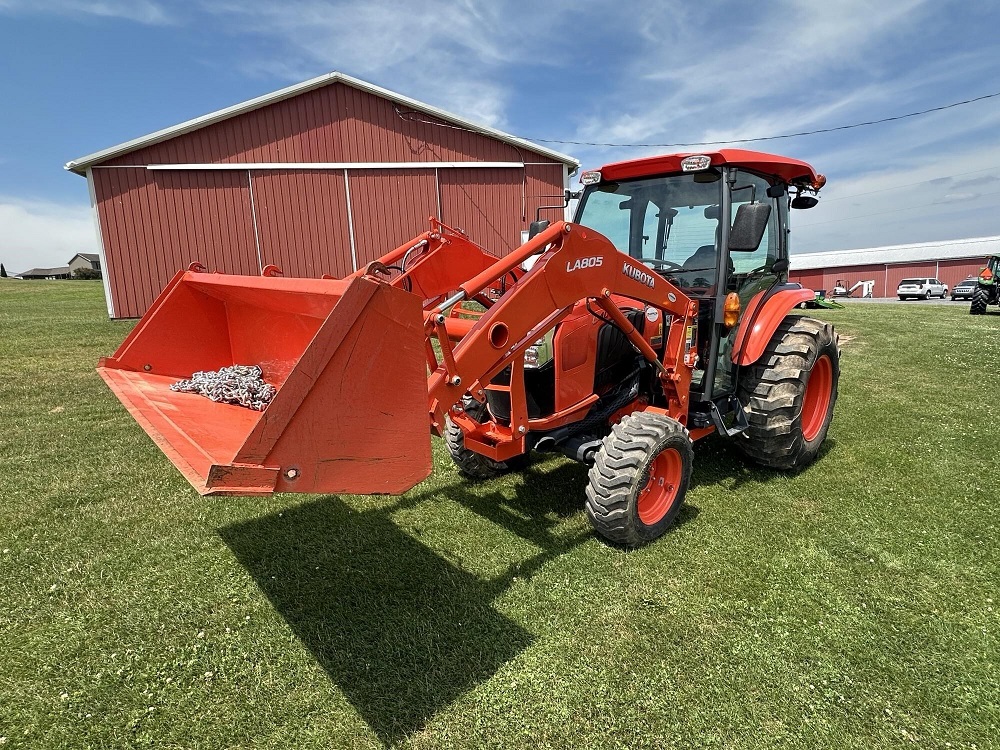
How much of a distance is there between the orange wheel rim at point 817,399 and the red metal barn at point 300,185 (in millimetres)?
9073

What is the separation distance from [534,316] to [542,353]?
1.66ft

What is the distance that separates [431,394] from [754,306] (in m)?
2.94

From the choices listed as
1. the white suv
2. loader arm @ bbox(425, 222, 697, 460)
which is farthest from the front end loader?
loader arm @ bbox(425, 222, 697, 460)

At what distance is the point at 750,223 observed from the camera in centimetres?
358

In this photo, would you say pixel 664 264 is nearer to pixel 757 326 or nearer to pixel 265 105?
pixel 757 326

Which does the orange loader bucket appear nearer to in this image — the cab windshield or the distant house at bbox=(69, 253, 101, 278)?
the cab windshield

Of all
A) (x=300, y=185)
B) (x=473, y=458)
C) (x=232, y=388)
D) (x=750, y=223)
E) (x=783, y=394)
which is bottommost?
(x=473, y=458)

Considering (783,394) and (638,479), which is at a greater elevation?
(783,394)

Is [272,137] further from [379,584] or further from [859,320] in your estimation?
[859,320]

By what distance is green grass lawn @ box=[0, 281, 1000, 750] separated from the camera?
7.51 feet

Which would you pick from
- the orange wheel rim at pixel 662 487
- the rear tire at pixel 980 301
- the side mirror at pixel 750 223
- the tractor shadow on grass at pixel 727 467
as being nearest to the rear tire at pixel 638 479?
the orange wheel rim at pixel 662 487

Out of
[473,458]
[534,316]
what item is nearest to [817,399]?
[473,458]

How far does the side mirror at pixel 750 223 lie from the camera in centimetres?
357

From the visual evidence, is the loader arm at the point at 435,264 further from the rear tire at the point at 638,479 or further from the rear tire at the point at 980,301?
the rear tire at the point at 980,301
